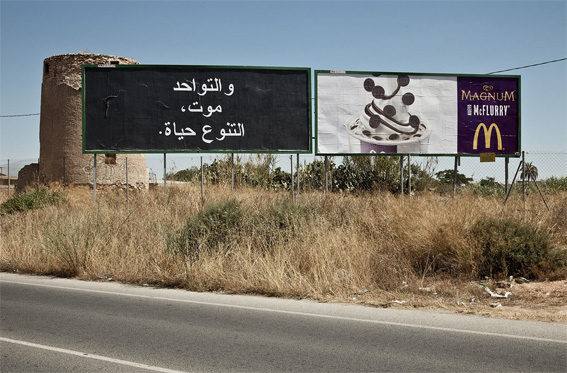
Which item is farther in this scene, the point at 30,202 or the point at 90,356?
the point at 30,202

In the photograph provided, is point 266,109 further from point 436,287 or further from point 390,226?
point 436,287

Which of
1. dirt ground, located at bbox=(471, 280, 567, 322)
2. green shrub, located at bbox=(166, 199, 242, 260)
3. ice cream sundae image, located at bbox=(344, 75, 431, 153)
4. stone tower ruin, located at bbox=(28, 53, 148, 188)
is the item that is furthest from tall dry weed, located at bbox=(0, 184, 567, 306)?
stone tower ruin, located at bbox=(28, 53, 148, 188)

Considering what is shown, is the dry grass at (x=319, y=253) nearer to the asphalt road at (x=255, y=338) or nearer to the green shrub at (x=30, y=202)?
the asphalt road at (x=255, y=338)

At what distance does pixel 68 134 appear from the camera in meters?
23.3

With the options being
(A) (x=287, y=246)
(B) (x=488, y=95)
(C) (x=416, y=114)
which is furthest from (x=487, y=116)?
(A) (x=287, y=246)

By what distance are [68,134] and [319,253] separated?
54.5ft

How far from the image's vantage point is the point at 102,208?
1642cm

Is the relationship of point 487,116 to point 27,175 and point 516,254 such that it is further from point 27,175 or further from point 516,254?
point 27,175

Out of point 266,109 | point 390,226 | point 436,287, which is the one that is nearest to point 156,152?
point 266,109

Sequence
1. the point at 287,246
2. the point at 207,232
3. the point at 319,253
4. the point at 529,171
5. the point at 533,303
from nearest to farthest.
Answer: the point at 533,303 → the point at 319,253 → the point at 287,246 → the point at 207,232 → the point at 529,171

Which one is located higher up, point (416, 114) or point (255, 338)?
point (416, 114)

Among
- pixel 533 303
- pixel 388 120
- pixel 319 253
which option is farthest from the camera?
pixel 388 120

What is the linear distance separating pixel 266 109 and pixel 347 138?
288 centimetres

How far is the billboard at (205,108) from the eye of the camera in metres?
17.8
